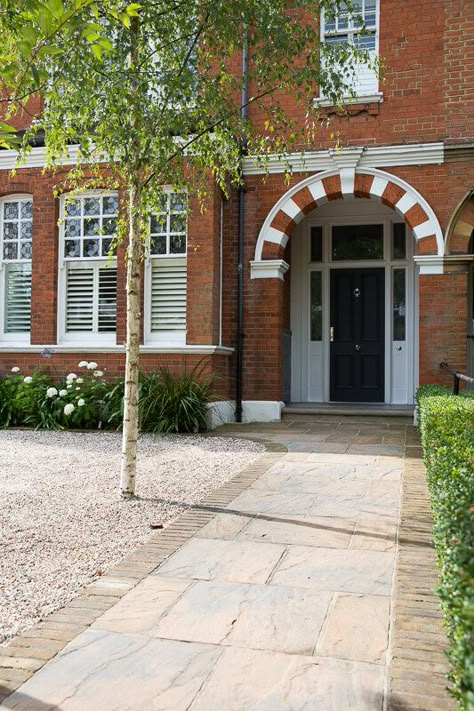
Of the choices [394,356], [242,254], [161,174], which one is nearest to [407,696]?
[161,174]

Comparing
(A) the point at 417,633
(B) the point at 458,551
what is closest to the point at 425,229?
(A) the point at 417,633

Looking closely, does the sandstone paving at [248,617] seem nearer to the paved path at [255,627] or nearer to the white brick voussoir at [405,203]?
the paved path at [255,627]

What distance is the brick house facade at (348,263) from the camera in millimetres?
10016

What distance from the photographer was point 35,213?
11266 millimetres

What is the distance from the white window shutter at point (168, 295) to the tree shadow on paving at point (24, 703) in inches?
332

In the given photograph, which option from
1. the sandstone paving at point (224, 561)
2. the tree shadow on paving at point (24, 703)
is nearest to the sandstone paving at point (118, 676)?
the tree shadow on paving at point (24, 703)

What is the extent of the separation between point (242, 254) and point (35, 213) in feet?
12.1

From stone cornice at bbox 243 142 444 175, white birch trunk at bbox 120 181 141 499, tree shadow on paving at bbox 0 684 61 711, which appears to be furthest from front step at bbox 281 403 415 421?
tree shadow on paving at bbox 0 684 61 711

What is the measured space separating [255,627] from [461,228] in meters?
8.39

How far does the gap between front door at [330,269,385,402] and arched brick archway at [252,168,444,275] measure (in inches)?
77.5

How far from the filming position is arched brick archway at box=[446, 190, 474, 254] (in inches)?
390

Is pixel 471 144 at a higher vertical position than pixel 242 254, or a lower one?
higher

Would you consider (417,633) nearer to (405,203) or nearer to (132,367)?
(132,367)

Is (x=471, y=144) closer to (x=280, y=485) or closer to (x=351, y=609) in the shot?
(x=280, y=485)
